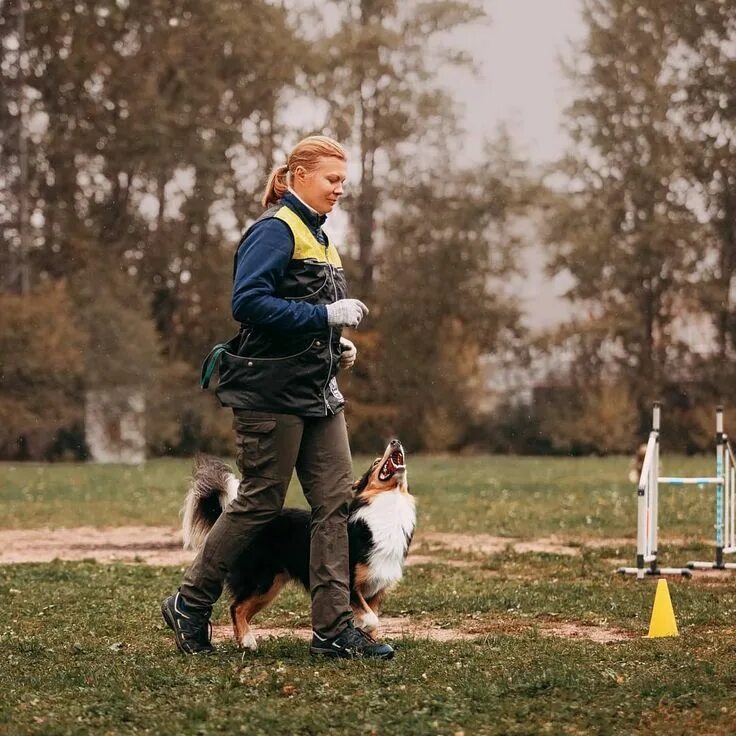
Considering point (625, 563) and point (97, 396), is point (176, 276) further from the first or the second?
point (625, 563)

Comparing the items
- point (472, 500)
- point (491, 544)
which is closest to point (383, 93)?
point (472, 500)

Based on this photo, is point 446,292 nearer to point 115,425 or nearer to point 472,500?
point 115,425

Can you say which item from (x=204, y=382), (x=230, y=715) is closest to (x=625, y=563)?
(x=204, y=382)

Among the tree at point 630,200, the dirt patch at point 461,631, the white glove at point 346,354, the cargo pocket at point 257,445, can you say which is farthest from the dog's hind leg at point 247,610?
the tree at point 630,200

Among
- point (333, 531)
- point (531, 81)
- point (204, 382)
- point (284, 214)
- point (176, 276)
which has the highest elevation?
point (531, 81)

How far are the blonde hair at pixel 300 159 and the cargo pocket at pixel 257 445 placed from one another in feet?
3.45

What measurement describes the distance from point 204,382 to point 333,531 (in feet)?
2.84

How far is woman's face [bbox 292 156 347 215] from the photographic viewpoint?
20.7ft

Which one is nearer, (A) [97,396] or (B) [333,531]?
(B) [333,531]

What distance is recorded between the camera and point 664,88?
40.2 metres

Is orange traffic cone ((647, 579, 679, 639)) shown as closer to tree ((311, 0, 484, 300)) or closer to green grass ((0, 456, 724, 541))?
green grass ((0, 456, 724, 541))

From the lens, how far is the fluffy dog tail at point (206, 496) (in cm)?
660

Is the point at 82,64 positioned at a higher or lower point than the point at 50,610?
higher

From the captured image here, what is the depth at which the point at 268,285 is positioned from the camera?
6055 mm
